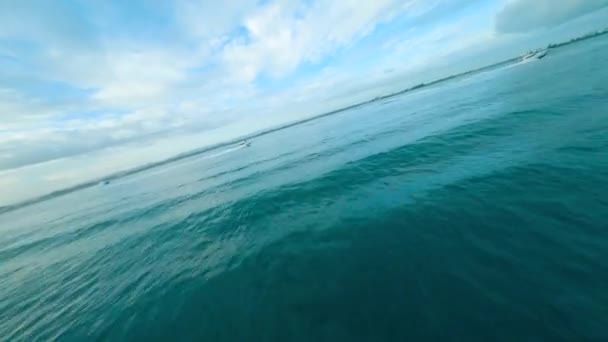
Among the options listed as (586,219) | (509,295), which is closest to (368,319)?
(509,295)

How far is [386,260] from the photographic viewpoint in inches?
283

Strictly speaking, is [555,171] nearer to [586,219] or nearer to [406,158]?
[586,219]

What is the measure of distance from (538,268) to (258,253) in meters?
9.04

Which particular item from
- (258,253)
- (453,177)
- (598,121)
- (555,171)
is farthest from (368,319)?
(598,121)

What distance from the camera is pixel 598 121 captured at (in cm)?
1196

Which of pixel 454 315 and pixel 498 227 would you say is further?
pixel 498 227

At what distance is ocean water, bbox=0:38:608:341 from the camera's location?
509cm

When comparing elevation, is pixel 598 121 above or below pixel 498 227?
above

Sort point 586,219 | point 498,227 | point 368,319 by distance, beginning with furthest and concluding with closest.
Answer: point 498,227 → point 586,219 → point 368,319

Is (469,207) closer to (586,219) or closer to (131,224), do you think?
(586,219)

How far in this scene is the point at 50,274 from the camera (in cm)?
1407

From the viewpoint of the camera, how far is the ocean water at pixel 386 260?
16.7ft

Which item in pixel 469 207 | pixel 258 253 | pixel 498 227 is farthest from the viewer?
pixel 258 253

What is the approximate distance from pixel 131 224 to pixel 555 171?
2919cm
